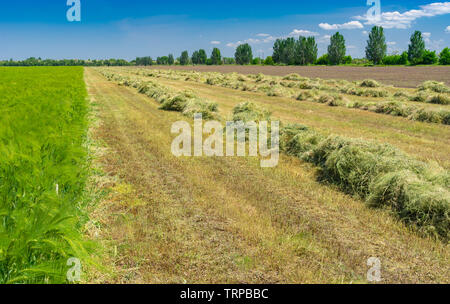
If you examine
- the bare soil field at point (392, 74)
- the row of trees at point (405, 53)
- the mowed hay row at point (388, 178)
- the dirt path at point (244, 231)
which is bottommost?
the dirt path at point (244, 231)

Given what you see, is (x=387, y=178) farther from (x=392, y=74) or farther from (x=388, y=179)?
(x=392, y=74)

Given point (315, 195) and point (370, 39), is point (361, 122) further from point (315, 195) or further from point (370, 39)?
point (370, 39)

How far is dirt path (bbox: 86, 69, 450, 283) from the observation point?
3447 millimetres

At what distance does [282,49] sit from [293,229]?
120 metres

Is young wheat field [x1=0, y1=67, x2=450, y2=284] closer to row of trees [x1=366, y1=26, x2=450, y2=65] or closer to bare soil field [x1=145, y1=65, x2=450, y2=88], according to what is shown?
bare soil field [x1=145, y1=65, x2=450, y2=88]

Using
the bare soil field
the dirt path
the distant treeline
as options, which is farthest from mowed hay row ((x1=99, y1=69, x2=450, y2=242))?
the distant treeline

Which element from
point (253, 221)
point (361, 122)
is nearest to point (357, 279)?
point (253, 221)

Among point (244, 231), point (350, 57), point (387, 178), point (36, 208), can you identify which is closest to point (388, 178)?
point (387, 178)

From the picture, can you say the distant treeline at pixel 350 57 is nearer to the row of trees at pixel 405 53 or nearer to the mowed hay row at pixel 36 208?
the row of trees at pixel 405 53

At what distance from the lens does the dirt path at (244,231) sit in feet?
11.3

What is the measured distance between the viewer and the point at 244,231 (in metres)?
4.29

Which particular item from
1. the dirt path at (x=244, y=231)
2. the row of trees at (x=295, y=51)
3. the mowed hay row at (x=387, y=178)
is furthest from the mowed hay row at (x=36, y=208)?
the row of trees at (x=295, y=51)

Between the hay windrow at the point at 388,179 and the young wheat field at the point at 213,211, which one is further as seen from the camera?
the hay windrow at the point at 388,179

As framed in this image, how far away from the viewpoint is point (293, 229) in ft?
14.3
